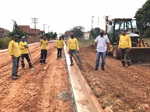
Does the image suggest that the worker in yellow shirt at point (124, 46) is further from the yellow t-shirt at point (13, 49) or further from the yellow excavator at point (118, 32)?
the yellow t-shirt at point (13, 49)

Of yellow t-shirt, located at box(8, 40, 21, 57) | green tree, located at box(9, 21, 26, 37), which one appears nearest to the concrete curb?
yellow t-shirt, located at box(8, 40, 21, 57)

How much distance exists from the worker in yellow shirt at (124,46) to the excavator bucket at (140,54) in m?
0.33

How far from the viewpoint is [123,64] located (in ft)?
45.5

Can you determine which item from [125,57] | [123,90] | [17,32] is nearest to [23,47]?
[125,57]

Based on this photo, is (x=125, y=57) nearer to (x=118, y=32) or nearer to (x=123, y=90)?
(x=118, y=32)

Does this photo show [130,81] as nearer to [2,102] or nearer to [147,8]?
[2,102]

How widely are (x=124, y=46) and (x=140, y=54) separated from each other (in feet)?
4.06

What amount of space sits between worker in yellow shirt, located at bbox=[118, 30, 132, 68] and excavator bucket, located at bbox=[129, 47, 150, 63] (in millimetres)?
331

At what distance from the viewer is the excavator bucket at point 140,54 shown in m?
14.0

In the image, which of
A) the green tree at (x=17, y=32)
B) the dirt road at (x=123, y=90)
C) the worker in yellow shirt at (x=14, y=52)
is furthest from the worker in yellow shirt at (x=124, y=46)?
the green tree at (x=17, y=32)

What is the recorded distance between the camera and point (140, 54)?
46.4ft

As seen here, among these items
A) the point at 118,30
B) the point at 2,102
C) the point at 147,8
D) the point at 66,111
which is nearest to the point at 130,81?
the point at 66,111

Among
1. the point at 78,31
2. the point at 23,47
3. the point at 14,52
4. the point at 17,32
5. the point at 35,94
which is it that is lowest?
the point at 35,94

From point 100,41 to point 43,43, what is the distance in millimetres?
5104
